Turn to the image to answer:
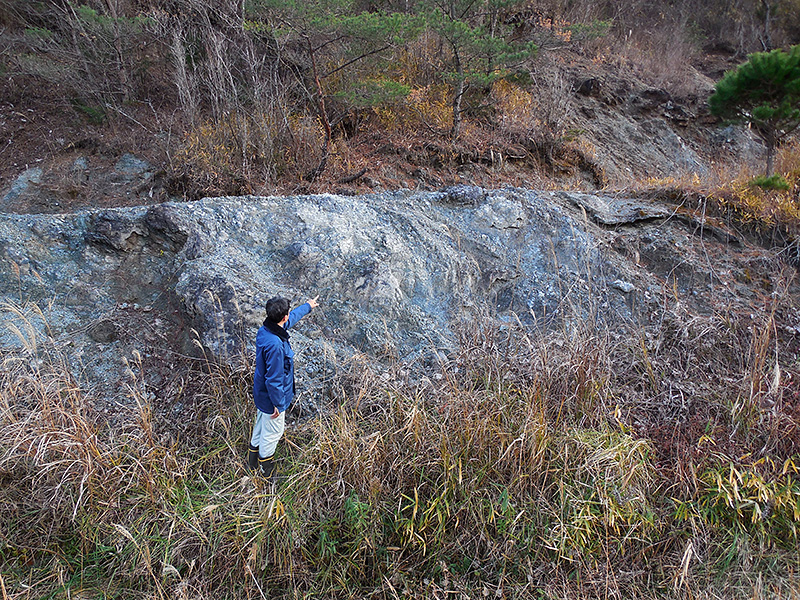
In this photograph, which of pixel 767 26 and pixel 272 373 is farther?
pixel 767 26

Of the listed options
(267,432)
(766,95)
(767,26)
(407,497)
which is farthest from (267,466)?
(767,26)

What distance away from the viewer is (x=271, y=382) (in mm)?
3107

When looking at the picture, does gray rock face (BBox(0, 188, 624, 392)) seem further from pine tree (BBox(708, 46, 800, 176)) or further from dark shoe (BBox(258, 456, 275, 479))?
pine tree (BBox(708, 46, 800, 176))

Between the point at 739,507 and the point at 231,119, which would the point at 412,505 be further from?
the point at 231,119

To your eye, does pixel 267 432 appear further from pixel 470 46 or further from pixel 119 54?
pixel 119 54

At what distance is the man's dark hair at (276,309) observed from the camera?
3139mm

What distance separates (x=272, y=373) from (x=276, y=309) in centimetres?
42

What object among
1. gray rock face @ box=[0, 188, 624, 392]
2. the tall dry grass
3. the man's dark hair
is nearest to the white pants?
the tall dry grass

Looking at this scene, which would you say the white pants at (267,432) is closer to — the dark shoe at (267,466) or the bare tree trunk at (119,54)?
the dark shoe at (267,466)

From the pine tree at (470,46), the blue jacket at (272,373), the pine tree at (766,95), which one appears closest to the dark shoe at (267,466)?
the blue jacket at (272,373)

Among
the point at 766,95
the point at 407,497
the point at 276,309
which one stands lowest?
the point at 407,497

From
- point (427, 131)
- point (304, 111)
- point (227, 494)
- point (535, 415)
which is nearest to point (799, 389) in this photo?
point (535, 415)

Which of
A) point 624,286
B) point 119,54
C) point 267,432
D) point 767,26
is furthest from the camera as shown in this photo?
point 767,26

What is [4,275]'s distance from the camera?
4273 millimetres
